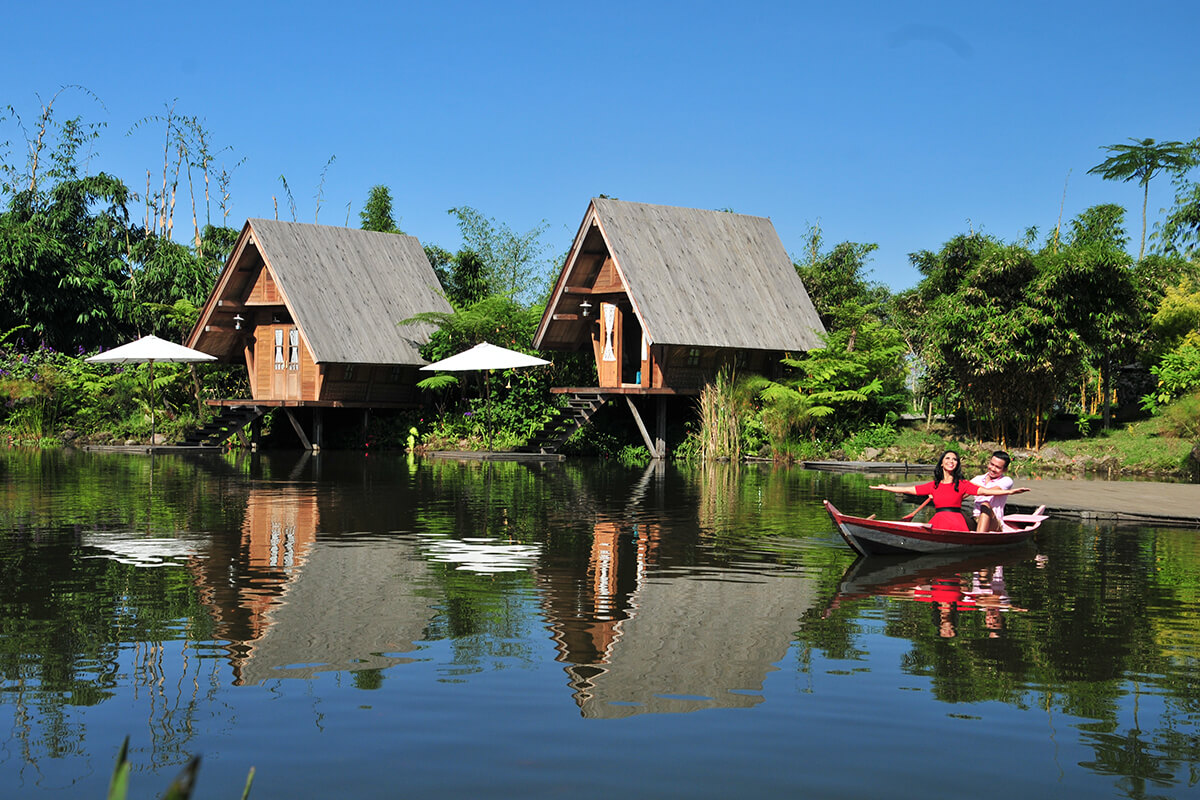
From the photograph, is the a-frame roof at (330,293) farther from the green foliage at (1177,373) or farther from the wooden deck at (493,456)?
the green foliage at (1177,373)

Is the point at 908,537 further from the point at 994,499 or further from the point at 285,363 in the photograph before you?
the point at 285,363

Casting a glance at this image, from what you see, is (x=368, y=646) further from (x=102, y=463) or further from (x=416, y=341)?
(x=416, y=341)

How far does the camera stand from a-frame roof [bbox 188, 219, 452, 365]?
31.0 m

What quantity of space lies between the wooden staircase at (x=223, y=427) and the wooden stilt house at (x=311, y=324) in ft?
0.69

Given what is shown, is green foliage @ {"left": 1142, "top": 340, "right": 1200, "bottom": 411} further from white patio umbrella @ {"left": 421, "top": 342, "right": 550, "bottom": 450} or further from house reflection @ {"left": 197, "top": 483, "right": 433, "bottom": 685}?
A: house reflection @ {"left": 197, "top": 483, "right": 433, "bottom": 685}

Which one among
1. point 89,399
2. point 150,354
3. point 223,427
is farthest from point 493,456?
point 89,399

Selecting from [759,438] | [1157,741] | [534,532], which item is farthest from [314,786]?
[759,438]

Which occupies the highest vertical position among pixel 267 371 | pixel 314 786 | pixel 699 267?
pixel 699 267

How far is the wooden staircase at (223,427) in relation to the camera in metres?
32.0

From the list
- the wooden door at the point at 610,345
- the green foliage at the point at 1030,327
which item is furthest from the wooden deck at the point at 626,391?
the green foliage at the point at 1030,327

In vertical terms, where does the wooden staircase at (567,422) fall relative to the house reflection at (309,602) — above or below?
above

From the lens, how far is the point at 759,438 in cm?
2945

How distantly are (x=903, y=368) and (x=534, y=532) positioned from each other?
68.9 ft

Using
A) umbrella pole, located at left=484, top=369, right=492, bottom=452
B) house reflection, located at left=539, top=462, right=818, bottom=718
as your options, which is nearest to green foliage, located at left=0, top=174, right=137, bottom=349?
umbrella pole, located at left=484, top=369, right=492, bottom=452
